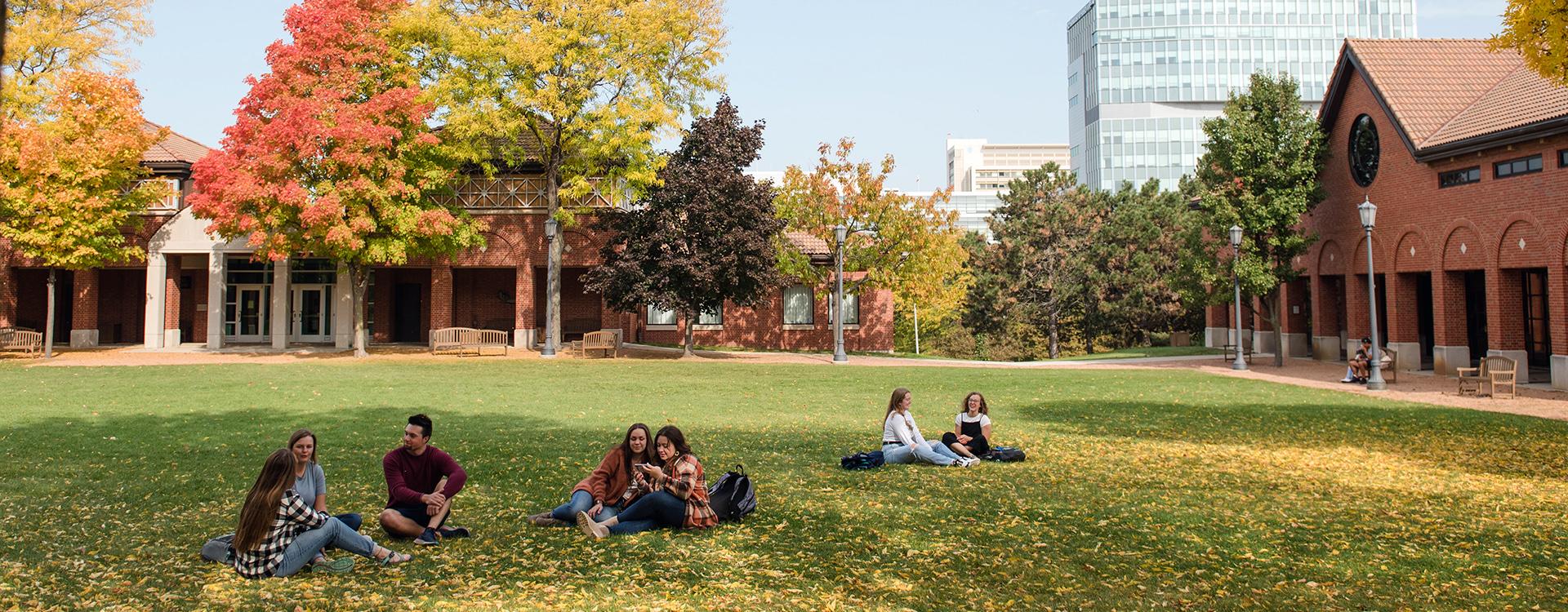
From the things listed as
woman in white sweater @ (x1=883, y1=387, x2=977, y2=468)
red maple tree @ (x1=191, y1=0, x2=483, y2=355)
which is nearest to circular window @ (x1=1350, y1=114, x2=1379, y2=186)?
woman in white sweater @ (x1=883, y1=387, x2=977, y2=468)

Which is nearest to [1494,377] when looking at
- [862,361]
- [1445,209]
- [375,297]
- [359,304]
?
[1445,209]

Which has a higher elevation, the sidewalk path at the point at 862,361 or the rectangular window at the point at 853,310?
the rectangular window at the point at 853,310

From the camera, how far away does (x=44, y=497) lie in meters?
8.49

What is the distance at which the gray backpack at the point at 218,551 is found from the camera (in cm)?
644

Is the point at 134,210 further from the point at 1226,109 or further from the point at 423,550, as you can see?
the point at 1226,109

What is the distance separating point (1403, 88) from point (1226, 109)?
453cm

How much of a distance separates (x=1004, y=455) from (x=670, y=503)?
15.7ft

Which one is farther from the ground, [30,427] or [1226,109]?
[1226,109]

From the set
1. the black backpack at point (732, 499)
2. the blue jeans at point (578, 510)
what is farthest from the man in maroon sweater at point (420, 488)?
the black backpack at point (732, 499)

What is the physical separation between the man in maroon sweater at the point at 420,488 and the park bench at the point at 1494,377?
20.5 m

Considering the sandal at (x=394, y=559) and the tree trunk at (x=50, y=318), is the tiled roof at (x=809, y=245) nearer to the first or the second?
the tree trunk at (x=50, y=318)

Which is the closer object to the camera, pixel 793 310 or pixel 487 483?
pixel 487 483

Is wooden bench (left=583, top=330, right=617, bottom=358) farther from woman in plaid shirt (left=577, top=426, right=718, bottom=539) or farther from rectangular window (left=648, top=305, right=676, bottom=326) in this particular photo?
woman in plaid shirt (left=577, top=426, right=718, bottom=539)

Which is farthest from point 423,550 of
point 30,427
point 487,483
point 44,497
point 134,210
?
point 134,210
